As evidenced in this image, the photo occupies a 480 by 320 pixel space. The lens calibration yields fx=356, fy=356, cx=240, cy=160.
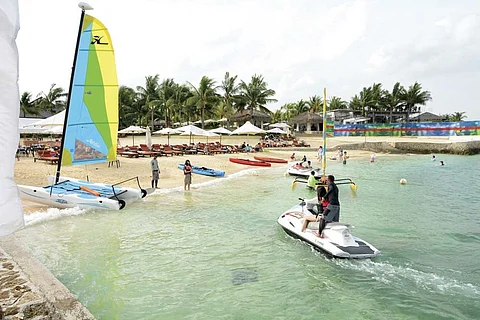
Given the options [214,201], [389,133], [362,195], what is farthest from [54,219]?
[389,133]

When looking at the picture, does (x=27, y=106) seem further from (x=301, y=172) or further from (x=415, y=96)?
(x=415, y=96)

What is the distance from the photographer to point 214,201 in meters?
14.2

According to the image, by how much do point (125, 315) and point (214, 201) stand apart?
848cm

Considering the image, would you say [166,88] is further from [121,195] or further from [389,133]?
[121,195]

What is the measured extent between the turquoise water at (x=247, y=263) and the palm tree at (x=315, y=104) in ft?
176

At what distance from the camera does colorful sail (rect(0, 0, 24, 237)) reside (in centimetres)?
242

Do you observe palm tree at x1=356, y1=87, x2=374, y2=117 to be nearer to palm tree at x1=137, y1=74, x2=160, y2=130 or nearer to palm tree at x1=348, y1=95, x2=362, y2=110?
palm tree at x1=348, y1=95, x2=362, y2=110

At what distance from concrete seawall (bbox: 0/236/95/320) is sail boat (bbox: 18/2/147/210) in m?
5.01

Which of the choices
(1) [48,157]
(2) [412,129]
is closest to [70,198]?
(1) [48,157]

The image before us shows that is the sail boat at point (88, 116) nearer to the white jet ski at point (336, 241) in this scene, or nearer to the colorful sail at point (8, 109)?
the white jet ski at point (336, 241)

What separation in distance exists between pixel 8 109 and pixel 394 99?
65.5 meters

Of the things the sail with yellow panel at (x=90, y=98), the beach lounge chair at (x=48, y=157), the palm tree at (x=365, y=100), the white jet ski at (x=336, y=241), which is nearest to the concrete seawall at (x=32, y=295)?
the white jet ski at (x=336, y=241)

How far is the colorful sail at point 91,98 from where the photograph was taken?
1077 centimetres

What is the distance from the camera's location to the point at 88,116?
Answer: 11117mm
